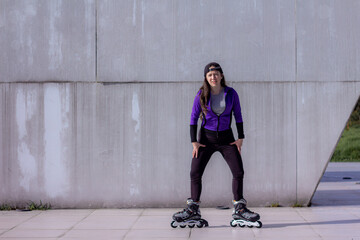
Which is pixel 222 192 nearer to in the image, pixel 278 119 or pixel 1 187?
pixel 278 119

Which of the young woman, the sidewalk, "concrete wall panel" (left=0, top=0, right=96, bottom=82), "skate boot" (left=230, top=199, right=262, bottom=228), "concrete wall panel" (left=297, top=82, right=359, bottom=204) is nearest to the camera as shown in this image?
the sidewalk

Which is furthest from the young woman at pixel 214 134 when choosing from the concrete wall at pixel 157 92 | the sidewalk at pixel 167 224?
the concrete wall at pixel 157 92

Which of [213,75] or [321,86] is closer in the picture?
[213,75]

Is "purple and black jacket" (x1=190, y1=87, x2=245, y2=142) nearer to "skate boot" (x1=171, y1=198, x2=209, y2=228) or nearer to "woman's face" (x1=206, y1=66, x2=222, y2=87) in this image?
"woman's face" (x1=206, y1=66, x2=222, y2=87)

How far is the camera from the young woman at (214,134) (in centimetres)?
542

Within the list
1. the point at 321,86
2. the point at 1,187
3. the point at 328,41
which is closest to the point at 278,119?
the point at 321,86

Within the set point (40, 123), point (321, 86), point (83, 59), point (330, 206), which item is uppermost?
point (83, 59)

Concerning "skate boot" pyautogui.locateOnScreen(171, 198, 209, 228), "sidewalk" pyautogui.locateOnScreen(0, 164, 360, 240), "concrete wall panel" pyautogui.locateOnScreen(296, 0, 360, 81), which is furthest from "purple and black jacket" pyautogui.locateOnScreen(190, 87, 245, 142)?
"concrete wall panel" pyautogui.locateOnScreen(296, 0, 360, 81)

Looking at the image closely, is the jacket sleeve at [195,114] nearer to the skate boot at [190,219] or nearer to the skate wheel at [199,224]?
the skate boot at [190,219]

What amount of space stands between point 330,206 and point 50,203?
4.23 meters

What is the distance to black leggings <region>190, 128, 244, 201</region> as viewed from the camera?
17.8 ft

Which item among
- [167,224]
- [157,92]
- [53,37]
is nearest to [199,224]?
[167,224]

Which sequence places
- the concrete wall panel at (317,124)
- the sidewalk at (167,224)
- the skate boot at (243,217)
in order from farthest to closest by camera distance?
the concrete wall panel at (317,124), the skate boot at (243,217), the sidewalk at (167,224)

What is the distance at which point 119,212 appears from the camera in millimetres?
6332
